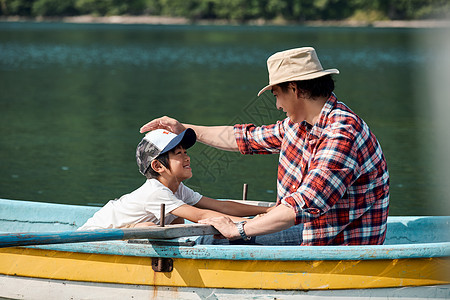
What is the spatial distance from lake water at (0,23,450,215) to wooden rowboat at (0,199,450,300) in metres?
2.79

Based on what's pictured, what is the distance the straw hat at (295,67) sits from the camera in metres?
4.24

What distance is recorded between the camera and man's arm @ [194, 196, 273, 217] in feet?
16.6

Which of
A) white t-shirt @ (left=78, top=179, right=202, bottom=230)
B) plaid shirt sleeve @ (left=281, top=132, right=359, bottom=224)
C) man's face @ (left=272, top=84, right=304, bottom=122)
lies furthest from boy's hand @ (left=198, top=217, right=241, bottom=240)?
man's face @ (left=272, top=84, right=304, bottom=122)

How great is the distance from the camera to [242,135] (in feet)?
17.3

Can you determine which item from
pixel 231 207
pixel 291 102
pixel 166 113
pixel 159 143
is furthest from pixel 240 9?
pixel 291 102

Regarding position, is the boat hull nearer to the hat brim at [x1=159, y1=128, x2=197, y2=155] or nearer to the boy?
the boy

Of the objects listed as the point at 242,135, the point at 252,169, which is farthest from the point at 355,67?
the point at 242,135

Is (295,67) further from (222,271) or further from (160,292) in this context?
(160,292)

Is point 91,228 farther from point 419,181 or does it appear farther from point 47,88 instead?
point 47,88

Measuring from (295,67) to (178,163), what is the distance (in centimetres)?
96

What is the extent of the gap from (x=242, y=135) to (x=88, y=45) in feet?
129

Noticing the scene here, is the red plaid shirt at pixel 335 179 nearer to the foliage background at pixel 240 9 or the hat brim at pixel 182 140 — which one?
the hat brim at pixel 182 140

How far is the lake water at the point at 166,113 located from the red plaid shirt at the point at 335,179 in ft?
8.31

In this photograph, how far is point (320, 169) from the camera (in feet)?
13.5
